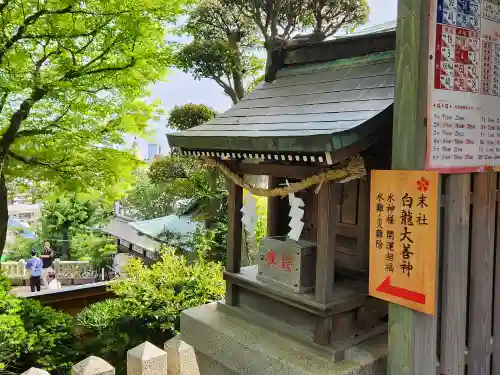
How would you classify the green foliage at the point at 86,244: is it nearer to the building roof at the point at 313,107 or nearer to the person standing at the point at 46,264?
the person standing at the point at 46,264

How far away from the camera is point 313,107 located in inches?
122

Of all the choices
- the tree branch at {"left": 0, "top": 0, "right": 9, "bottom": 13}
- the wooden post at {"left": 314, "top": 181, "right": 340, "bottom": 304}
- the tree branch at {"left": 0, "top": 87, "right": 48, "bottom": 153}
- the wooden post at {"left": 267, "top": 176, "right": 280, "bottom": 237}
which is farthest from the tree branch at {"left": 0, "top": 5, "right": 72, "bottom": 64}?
the wooden post at {"left": 314, "top": 181, "right": 340, "bottom": 304}

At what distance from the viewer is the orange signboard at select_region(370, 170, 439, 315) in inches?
96.1

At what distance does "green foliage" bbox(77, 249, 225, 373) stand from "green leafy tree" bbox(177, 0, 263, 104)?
3951 millimetres

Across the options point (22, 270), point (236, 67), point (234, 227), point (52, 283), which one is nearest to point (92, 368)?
point (234, 227)

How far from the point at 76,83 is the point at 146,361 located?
4636 millimetres

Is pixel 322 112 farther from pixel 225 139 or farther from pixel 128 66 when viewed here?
pixel 128 66

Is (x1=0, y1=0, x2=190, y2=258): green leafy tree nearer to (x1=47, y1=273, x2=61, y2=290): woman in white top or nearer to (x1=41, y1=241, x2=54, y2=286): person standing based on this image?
(x1=47, y1=273, x2=61, y2=290): woman in white top

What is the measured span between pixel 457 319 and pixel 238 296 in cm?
185

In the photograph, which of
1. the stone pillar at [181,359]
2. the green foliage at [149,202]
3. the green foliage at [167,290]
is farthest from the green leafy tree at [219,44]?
the green foliage at [149,202]

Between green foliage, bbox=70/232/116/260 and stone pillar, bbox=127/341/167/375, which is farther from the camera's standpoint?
green foliage, bbox=70/232/116/260

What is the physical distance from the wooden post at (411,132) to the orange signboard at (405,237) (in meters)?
0.09

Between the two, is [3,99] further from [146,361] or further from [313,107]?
[313,107]

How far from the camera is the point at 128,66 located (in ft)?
22.9
